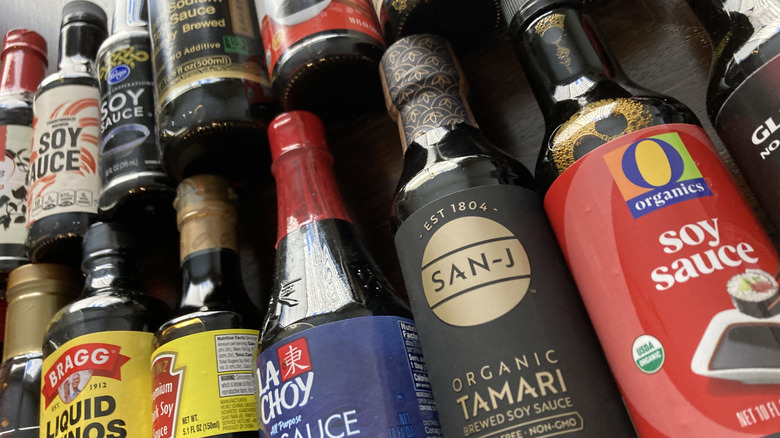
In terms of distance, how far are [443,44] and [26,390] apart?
0.75m

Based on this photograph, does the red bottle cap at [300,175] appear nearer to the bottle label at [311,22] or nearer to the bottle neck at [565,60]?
the bottle label at [311,22]

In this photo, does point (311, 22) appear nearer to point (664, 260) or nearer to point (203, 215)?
point (203, 215)

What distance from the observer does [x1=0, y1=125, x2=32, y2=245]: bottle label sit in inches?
39.7

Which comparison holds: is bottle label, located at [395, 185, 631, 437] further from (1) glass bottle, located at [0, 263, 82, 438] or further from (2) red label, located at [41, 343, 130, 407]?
(1) glass bottle, located at [0, 263, 82, 438]

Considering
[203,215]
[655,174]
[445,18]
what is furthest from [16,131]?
[655,174]

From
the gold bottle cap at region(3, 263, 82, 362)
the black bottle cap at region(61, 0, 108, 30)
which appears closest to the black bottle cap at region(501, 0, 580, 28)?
the gold bottle cap at region(3, 263, 82, 362)

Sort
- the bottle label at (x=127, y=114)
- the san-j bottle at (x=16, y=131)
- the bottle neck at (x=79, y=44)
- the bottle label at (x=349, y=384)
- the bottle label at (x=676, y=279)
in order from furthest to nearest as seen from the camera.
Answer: the bottle neck at (x=79, y=44)
the san-j bottle at (x=16, y=131)
the bottle label at (x=127, y=114)
the bottle label at (x=349, y=384)
the bottle label at (x=676, y=279)

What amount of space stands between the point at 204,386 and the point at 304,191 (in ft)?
0.81

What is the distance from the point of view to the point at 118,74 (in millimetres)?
987

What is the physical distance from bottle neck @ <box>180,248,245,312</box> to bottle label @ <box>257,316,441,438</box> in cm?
20

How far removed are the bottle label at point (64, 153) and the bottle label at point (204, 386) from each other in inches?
13.9

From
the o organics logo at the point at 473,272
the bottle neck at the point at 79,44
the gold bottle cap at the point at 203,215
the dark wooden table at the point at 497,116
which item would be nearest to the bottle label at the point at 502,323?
the o organics logo at the point at 473,272

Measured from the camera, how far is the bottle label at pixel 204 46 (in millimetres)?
810

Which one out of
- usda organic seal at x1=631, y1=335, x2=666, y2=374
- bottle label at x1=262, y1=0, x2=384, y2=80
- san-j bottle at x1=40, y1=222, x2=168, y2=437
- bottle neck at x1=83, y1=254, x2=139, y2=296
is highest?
bottle label at x1=262, y1=0, x2=384, y2=80
